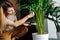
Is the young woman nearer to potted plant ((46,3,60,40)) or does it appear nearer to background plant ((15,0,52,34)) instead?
background plant ((15,0,52,34))

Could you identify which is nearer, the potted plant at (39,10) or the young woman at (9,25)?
the young woman at (9,25)

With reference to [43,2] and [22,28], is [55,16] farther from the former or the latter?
[22,28]

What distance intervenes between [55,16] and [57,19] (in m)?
0.07

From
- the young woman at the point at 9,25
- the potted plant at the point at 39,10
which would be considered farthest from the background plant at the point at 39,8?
the young woman at the point at 9,25

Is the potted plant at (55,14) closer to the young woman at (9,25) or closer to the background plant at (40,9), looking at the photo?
the background plant at (40,9)

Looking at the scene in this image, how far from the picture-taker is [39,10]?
246cm

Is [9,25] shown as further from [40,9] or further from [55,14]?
[55,14]

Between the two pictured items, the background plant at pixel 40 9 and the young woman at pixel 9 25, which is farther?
the background plant at pixel 40 9

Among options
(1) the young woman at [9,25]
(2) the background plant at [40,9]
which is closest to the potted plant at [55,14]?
(2) the background plant at [40,9]

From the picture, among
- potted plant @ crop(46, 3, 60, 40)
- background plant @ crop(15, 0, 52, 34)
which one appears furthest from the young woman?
potted plant @ crop(46, 3, 60, 40)

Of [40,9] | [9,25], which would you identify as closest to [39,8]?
[40,9]

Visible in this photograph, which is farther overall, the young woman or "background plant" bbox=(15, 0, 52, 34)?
"background plant" bbox=(15, 0, 52, 34)

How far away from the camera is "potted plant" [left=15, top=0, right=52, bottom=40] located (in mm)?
2400

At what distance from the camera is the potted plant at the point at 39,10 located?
2400mm
